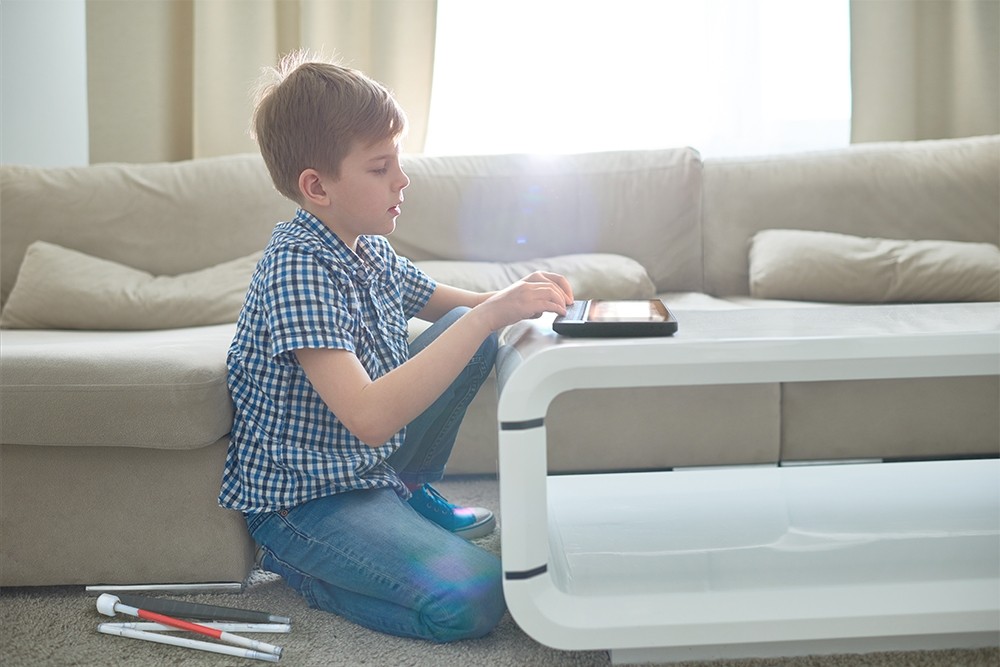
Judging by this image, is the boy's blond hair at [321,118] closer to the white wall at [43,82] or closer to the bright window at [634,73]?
the bright window at [634,73]

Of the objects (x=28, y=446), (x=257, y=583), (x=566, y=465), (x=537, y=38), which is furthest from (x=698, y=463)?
(x=537, y=38)

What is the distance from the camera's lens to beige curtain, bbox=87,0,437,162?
2.52 metres

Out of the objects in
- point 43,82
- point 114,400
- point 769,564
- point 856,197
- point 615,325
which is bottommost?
point 769,564

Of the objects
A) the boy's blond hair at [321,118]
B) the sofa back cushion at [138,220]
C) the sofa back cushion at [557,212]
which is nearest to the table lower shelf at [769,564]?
the boy's blond hair at [321,118]

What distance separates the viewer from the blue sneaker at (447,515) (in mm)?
1306

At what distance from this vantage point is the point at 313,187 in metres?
1.13

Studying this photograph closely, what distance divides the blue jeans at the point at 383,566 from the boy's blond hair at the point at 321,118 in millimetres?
407

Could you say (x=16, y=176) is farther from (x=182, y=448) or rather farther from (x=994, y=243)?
(x=994, y=243)

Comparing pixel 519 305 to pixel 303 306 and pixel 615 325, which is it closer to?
pixel 615 325

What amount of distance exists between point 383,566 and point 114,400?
0.39m

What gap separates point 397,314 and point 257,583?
0.40 meters

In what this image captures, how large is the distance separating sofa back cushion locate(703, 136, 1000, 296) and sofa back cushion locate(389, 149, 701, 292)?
2.4 inches

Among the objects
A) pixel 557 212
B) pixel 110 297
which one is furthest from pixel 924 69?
pixel 110 297

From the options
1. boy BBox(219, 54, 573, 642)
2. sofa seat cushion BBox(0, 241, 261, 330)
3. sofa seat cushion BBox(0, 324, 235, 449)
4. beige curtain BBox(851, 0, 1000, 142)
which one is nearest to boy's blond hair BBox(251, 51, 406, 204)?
boy BBox(219, 54, 573, 642)
